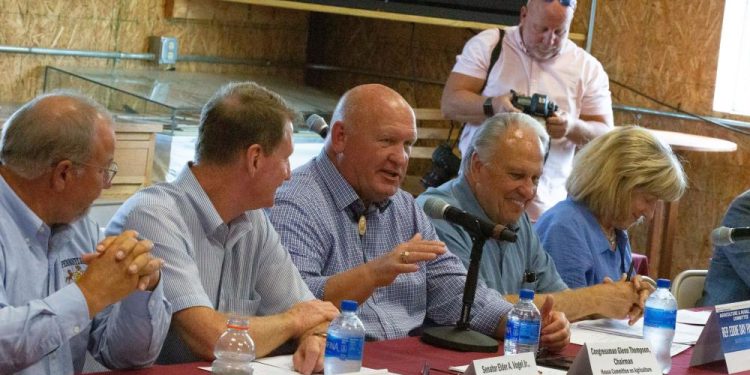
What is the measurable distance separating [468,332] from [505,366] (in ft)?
2.50

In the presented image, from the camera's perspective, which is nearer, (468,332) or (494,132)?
(468,332)

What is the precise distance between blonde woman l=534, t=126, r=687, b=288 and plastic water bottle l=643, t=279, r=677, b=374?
687 millimetres

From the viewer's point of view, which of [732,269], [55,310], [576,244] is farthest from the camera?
[732,269]

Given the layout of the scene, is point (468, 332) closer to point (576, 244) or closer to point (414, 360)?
point (414, 360)

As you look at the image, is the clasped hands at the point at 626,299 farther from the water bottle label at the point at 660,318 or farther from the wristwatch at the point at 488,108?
the wristwatch at the point at 488,108

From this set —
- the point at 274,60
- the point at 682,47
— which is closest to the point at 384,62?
the point at 274,60

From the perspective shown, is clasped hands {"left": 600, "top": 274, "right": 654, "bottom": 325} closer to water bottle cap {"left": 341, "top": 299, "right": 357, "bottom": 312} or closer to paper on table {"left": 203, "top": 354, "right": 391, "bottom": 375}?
paper on table {"left": 203, "top": 354, "right": 391, "bottom": 375}

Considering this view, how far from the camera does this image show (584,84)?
16.7 feet

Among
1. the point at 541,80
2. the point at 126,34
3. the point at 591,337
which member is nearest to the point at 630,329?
the point at 591,337

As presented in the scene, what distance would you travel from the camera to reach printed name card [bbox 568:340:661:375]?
2443mm

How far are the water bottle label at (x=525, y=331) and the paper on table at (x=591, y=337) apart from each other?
0.30 meters

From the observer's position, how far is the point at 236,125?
9.02 feet

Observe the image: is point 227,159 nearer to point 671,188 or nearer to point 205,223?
point 205,223

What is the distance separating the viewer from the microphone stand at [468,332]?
2.91 metres
